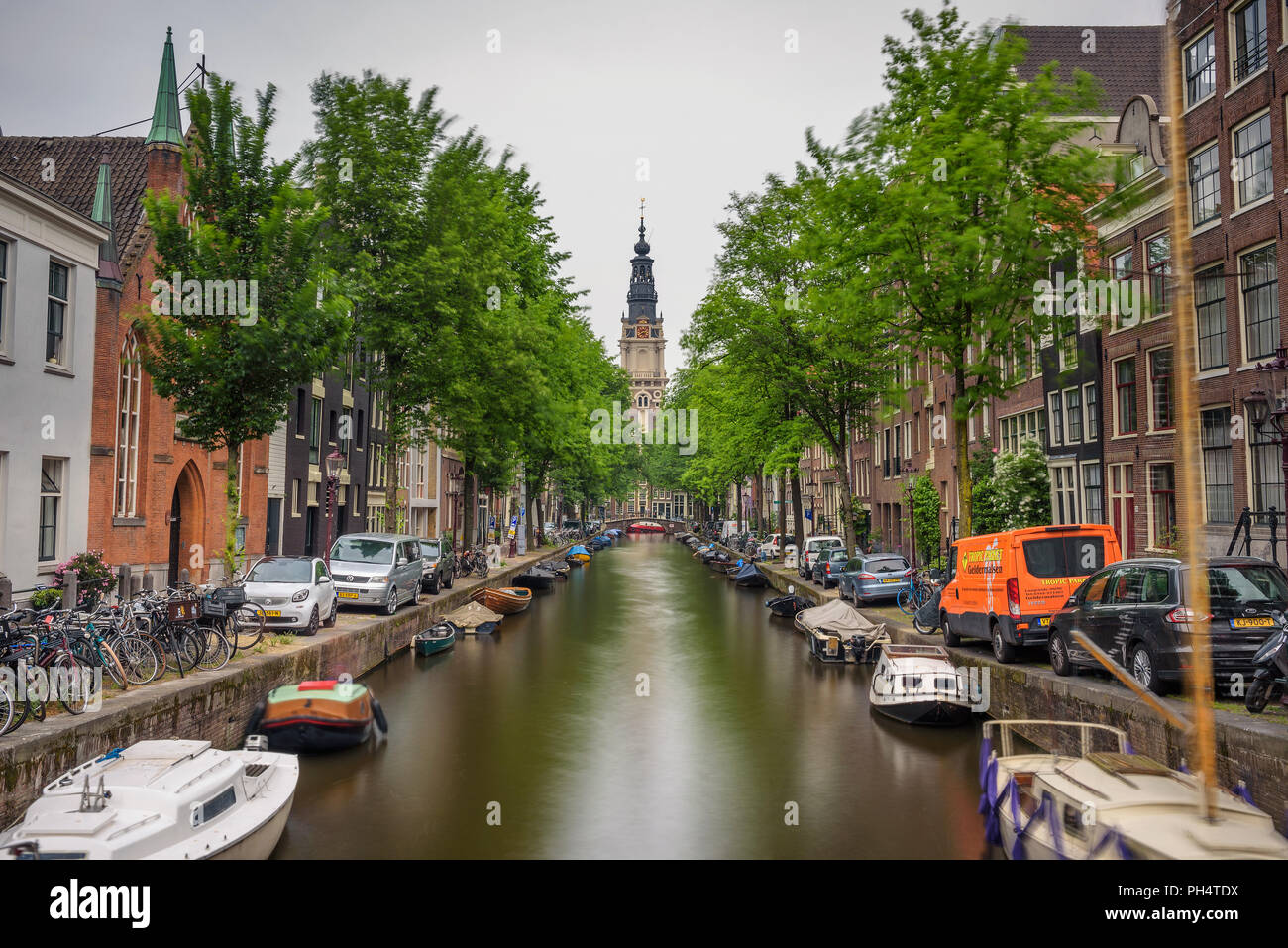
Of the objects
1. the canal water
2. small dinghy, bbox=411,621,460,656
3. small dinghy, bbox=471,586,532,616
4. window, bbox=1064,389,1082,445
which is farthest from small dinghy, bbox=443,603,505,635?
window, bbox=1064,389,1082,445

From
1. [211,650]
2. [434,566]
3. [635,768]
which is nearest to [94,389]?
[211,650]

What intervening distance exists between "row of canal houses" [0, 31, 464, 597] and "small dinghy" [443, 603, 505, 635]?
295 inches

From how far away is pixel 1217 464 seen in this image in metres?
22.4

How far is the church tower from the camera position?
6777 inches

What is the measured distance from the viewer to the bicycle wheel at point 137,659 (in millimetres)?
13273

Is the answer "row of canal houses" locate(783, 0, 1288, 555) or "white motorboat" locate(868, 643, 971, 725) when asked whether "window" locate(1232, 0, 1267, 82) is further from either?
"white motorboat" locate(868, 643, 971, 725)

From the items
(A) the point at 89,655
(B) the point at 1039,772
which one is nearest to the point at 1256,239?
(B) the point at 1039,772

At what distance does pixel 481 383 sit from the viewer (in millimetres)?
33094

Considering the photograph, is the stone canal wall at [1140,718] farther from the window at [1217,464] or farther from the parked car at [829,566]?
the parked car at [829,566]

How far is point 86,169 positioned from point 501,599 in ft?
59.6

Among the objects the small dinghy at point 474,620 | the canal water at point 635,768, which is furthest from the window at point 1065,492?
the small dinghy at point 474,620

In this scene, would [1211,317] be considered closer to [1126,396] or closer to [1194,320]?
[1126,396]

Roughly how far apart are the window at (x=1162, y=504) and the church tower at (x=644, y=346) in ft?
484
